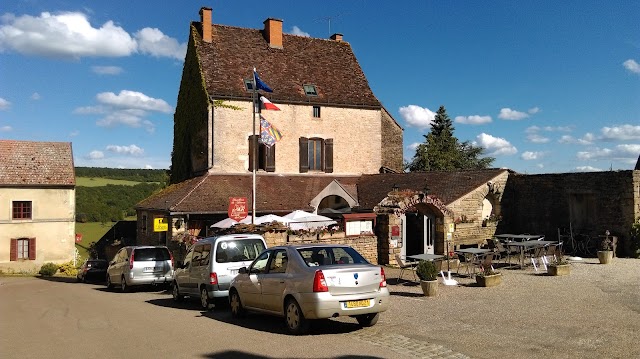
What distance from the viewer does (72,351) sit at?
8453 mm

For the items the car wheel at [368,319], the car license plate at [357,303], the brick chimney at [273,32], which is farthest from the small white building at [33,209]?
the car license plate at [357,303]

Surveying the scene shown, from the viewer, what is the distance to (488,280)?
48.1 feet

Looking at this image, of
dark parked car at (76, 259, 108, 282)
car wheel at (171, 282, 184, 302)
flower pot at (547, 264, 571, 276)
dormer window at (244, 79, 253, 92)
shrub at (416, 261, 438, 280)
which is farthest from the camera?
dormer window at (244, 79, 253, 92)

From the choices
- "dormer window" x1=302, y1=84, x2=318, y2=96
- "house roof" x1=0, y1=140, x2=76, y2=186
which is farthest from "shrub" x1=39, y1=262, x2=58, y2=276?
"dormer window" x1=302, y1=84, x2=318, y2=96

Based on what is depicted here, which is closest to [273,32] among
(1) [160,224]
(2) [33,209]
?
(1) [160,224]

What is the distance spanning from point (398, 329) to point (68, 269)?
33674 mm

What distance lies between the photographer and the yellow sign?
75.4 feet

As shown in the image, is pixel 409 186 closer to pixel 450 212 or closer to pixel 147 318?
pixel 450 212

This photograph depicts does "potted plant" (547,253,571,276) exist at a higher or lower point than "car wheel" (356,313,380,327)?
higher

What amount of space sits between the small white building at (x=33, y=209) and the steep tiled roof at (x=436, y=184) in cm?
2266

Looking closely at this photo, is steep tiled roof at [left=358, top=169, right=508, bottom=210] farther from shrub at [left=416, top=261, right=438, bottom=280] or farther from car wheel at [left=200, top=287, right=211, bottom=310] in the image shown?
car wheel at [left=200, top=287, right=211, bottom=310]

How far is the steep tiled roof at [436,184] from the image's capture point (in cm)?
2386

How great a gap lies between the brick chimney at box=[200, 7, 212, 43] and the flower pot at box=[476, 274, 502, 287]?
2196 centimetres

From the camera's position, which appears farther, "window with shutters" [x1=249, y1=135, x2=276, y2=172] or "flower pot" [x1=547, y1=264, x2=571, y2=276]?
"window with shutters" [x1=249, y1=135, x2=276, y2=172]
